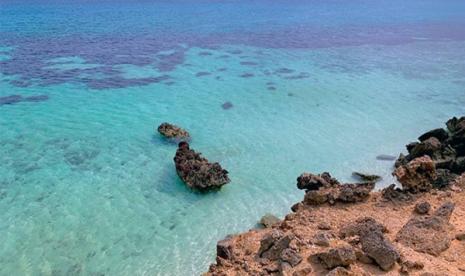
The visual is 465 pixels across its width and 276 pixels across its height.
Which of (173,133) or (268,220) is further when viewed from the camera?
(173,133)

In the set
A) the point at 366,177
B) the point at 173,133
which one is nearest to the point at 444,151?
the point at 366,177

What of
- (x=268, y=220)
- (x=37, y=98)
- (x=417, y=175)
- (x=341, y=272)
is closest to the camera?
(x=341, y=272)

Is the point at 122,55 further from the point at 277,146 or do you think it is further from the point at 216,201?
the point at 216,201

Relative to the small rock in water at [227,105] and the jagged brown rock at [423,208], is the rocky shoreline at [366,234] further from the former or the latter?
the small rock in water at [227,105]

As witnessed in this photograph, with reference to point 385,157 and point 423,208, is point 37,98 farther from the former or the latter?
point 423,208

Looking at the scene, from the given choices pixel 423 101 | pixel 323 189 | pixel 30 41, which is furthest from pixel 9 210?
pixel 30 41

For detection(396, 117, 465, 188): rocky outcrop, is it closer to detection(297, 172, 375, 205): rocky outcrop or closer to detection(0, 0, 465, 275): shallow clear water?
detection(0, 0, 465, 275): shallow clear water
